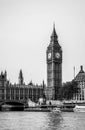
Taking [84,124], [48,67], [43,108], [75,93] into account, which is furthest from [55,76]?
[84,124]

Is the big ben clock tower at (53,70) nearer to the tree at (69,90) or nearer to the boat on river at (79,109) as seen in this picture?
the tree at (69,90)

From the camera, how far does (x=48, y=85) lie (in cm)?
15838

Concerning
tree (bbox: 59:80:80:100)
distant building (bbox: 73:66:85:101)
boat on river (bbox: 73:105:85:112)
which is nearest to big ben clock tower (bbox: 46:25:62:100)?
distant building (bbox: 73:66:85:101)

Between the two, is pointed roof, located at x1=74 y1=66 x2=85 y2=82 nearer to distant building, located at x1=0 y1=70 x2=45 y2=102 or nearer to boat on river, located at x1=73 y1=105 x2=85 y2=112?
distant building, located at x1=0 y1=70 x2=45 y2=102

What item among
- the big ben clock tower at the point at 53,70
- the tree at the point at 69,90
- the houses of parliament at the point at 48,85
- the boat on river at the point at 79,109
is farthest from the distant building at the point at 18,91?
the boat on river at the point at 79,109

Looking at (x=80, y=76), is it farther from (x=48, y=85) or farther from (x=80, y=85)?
(x=48, y=85)

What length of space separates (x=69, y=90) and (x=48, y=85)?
888 inches

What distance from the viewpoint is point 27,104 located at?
454 ft

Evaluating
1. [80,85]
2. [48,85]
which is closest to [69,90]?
[80,85]

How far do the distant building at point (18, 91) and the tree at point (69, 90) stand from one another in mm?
31500

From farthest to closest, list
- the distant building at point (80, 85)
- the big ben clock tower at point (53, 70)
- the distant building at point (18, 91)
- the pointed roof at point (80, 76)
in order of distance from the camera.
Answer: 1. the distant building at point (18, 91)
2. the big ben clock tower at point (53, 70)
3. the pointed roof at point (80, 76)
4. the distant building at point (80, 85)

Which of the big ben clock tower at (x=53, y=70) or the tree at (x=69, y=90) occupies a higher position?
the big ben clock tower at (x=53, y=70)

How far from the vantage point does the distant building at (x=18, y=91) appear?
6585 inches

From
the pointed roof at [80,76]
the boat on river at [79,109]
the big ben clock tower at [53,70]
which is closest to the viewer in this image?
the boat on river at [79,109]
